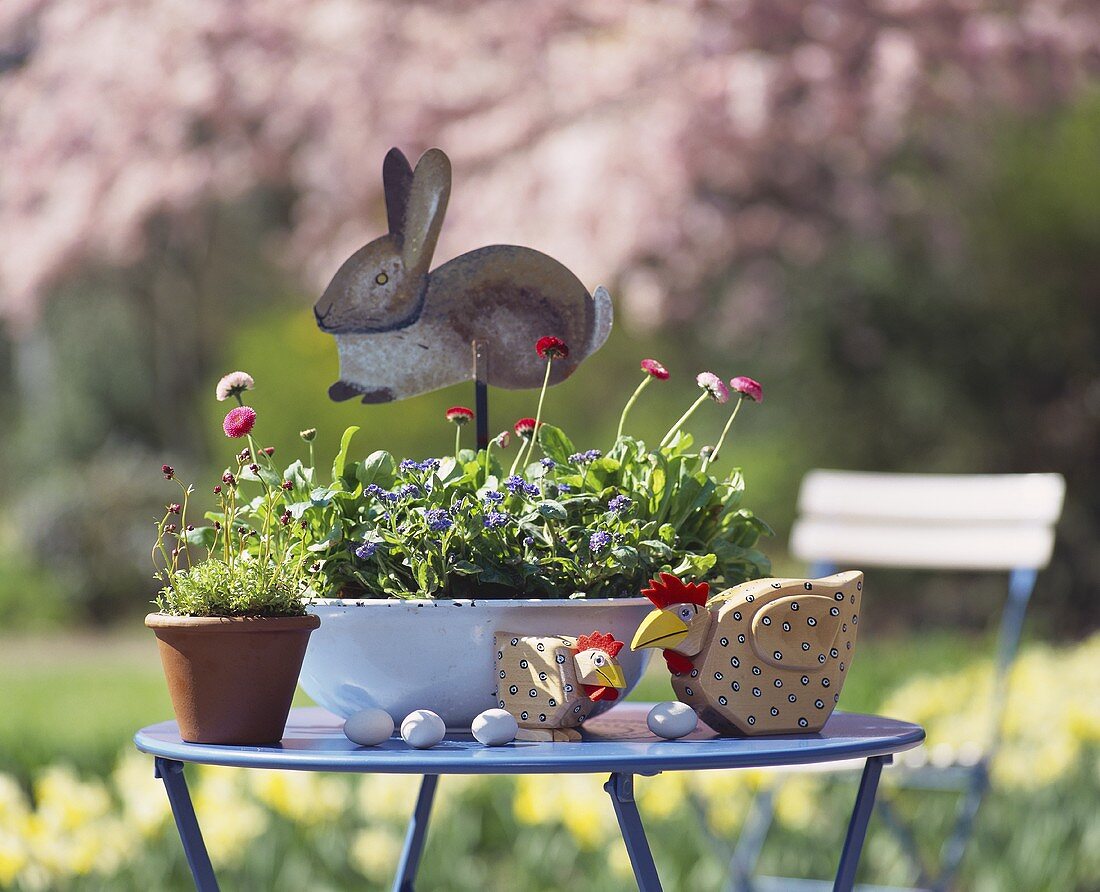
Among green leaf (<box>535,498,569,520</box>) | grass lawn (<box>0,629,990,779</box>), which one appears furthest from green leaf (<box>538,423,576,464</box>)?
grass lawn (<box>0,629,990,779</box>)

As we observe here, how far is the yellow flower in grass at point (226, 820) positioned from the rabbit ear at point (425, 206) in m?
1.66

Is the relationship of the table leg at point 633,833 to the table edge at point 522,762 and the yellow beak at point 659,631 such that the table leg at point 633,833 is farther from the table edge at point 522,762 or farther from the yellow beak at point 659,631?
the yellow beak at point 659,631

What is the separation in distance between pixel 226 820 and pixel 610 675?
1.78 meters

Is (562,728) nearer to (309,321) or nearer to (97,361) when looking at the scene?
(309,321)

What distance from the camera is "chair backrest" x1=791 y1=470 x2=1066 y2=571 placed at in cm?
314

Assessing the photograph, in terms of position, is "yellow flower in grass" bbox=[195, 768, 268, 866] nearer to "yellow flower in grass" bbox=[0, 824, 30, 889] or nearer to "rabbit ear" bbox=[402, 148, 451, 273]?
"yellow flower in grass" bbox=[0, 824, 30, 889]

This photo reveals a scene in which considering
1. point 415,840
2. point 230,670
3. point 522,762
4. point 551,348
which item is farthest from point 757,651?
point 415,840

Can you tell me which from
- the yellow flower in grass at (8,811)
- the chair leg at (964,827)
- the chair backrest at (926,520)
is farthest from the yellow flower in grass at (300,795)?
the chair leg at (964,827)

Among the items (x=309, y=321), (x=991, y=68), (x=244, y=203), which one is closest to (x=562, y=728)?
(x=991, y=68)

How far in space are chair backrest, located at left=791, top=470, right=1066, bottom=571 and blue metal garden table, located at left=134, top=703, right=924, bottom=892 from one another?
4.79 ft

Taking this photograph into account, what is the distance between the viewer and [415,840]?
222cm

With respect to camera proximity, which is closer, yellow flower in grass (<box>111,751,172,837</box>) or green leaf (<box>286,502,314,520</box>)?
green leaf (<box>286,502,314,520</box>)

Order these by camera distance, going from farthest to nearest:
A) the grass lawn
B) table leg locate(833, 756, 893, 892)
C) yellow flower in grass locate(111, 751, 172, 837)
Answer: the grass lawn < yellow flower in grass locate(111, 751, 172, 837) < table leg locate(833, 756, 893, 892)

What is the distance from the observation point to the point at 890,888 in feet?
10.8
